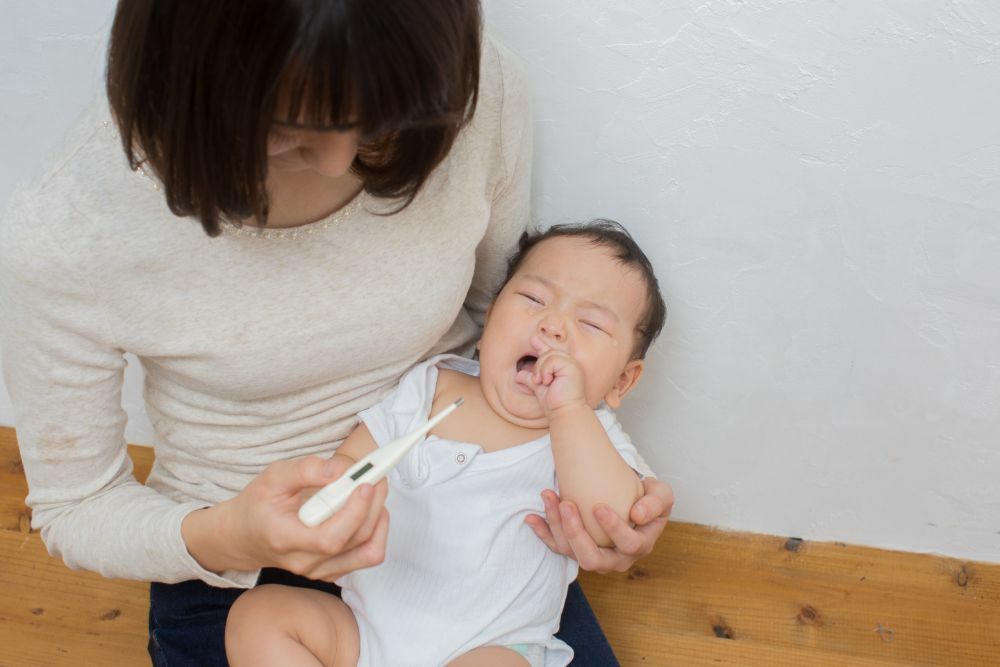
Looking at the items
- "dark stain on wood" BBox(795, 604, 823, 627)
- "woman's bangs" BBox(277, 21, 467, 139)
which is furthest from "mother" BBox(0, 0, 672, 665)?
"dark stain on wood" BBox(795, 604, 823, 627)

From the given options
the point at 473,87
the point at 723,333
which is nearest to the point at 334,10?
the point at 473,87

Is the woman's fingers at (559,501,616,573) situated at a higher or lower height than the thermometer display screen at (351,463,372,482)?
lower

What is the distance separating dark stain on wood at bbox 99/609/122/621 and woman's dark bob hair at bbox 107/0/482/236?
0.91m

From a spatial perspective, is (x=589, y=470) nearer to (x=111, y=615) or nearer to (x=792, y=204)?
(x=792, y=204)

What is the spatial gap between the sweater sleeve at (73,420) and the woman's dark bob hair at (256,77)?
175 mm

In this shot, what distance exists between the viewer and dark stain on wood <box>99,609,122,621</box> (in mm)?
1472

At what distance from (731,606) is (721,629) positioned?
1.8 inches

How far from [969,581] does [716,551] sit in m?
0.38

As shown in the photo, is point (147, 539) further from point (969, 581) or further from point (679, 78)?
point (969, 581)

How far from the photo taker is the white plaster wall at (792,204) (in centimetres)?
108

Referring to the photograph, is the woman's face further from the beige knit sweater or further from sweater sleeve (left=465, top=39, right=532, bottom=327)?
sweater sleeve (left=465, top=39, right=532, bottom=327)

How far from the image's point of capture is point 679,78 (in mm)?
1111

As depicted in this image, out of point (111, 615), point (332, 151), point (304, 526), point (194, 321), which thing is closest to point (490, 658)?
point (304, 526)

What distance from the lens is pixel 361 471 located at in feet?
2.69
